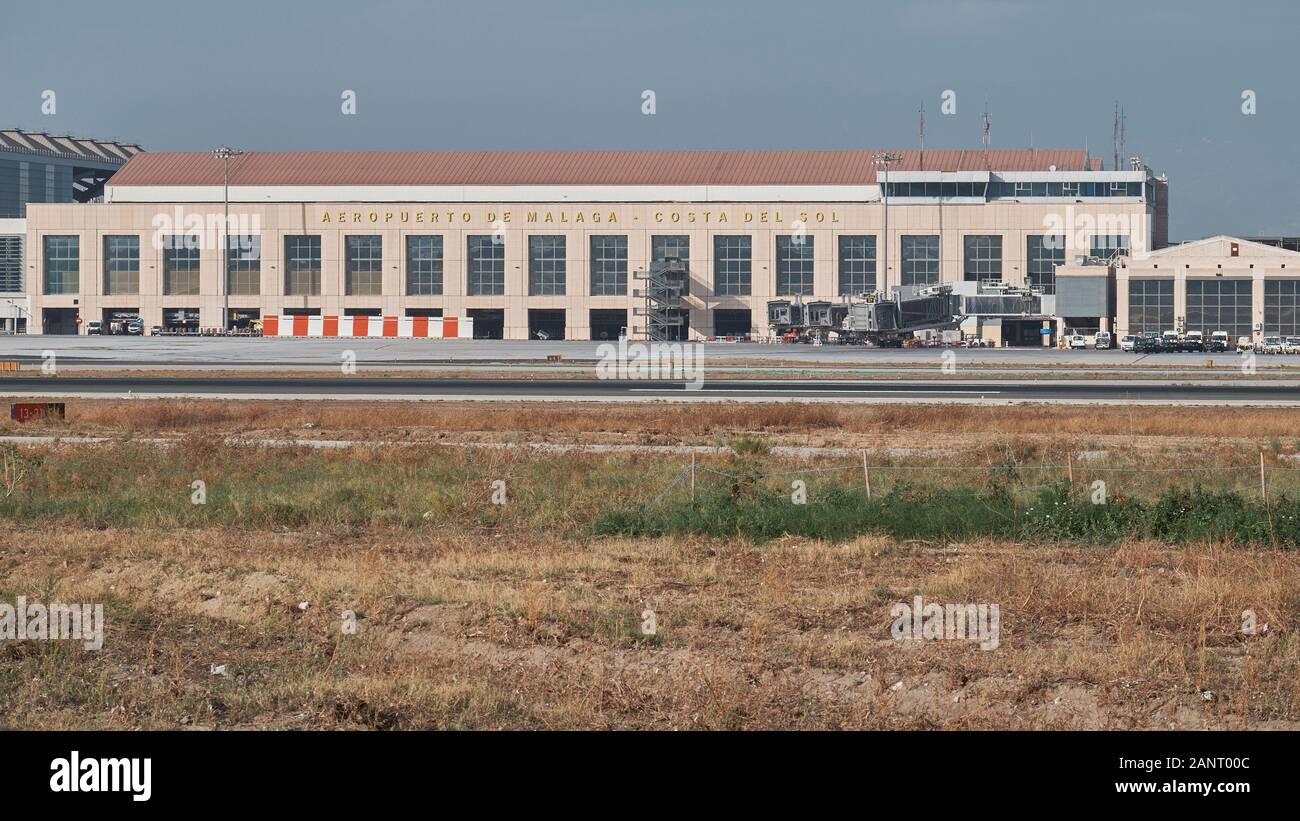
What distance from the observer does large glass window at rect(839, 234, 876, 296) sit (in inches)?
5394

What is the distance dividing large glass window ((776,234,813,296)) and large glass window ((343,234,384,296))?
134ft

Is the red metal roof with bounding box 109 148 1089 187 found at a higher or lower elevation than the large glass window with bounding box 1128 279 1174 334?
higher

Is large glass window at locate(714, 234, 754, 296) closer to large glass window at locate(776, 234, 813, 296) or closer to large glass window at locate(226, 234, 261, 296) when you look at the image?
large glass window at locate(776, 234, 813, 296)

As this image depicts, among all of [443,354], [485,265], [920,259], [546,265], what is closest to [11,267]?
[485,265]

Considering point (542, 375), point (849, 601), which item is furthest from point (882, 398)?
point (849, 601)

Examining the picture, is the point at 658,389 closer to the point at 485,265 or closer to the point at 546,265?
the point at 546,265

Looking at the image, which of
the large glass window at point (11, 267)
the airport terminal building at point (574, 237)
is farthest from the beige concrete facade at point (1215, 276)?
the large glass window at point (11, 267)

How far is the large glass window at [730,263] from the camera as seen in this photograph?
458 feet

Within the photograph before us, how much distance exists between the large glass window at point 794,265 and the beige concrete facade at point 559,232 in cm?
81

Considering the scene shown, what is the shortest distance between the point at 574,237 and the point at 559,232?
1.61m

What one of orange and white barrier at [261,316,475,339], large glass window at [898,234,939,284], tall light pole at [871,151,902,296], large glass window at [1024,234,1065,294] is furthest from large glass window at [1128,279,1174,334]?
orange and white barrier at [261,316,475,339]

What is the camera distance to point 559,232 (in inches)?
5541
